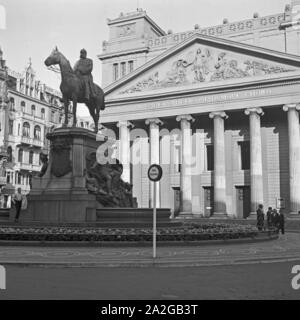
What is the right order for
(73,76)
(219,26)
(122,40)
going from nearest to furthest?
(73,76) → (219,26) → (122,40)

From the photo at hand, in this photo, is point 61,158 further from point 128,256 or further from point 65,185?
point 128,256

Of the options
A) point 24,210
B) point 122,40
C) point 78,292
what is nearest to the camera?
point 78,292

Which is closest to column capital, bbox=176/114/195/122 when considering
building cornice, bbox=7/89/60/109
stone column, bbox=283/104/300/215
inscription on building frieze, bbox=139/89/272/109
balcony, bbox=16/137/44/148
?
inscription on building frieze, bbox=139/89/272/109

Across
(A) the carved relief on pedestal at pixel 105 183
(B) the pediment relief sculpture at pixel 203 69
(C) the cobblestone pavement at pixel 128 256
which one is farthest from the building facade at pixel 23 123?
(C) the cobblestone pavement at pixel 128 256

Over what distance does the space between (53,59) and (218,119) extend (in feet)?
116

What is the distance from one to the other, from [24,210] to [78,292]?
12.4 metres

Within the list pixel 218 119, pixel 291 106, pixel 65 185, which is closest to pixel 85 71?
pixel 65 185

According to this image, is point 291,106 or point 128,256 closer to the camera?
point 128,256

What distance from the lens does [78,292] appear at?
8.78m

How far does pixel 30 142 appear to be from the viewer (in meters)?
75.9

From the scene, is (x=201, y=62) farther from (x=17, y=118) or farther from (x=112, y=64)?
(x=17, y=118)

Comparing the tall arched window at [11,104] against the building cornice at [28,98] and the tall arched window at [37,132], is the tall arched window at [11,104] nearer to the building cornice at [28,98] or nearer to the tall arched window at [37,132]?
the building cornice at [28,98]

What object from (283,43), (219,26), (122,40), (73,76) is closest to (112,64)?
(122,40)

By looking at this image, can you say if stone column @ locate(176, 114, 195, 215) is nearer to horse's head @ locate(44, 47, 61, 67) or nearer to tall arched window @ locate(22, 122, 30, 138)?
tall arched window @ locate(22, 122, 30, 138)
